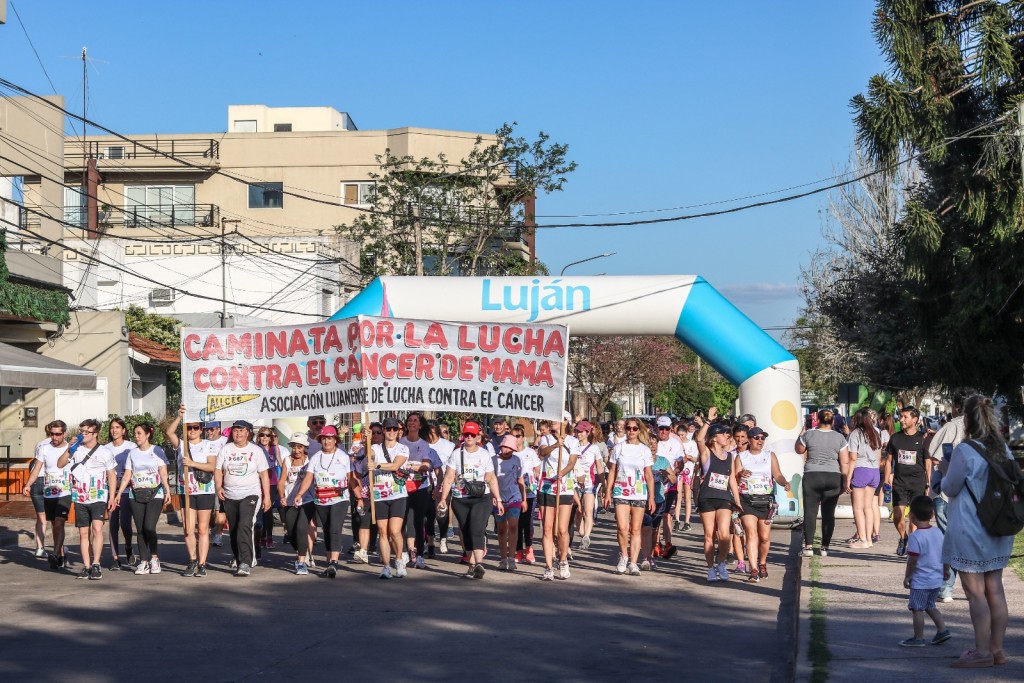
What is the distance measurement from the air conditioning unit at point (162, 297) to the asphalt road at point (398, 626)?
2584cm

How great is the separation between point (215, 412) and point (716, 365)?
29.4 feet

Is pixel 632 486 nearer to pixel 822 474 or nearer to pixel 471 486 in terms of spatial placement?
pixel 471 486

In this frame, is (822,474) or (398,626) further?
(822,474)

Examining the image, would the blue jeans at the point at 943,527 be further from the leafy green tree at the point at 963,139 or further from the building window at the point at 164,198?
the building window at the point at 164,198

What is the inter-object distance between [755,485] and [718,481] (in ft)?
1.30

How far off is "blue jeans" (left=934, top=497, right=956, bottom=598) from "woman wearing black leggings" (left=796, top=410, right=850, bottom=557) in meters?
2.92

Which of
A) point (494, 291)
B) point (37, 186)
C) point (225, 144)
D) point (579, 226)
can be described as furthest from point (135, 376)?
point (225, 144)

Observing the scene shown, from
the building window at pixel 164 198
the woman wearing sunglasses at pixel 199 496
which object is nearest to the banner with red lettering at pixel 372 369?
the woman wearing sunglasses at pixel 199 496

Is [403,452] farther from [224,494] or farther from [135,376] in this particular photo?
[135,376]

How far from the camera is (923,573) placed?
9336 millimetres

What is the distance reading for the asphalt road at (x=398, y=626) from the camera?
930 centimetres

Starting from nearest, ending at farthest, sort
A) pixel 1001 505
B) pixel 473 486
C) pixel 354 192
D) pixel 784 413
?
1. pixel 1001 505
2. pixel 473 486
3. pixel 784 413
4. pixel 354 192

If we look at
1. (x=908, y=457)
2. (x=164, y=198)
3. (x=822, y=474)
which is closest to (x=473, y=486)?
(x=822, y=474)

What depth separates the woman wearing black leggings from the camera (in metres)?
15.9
